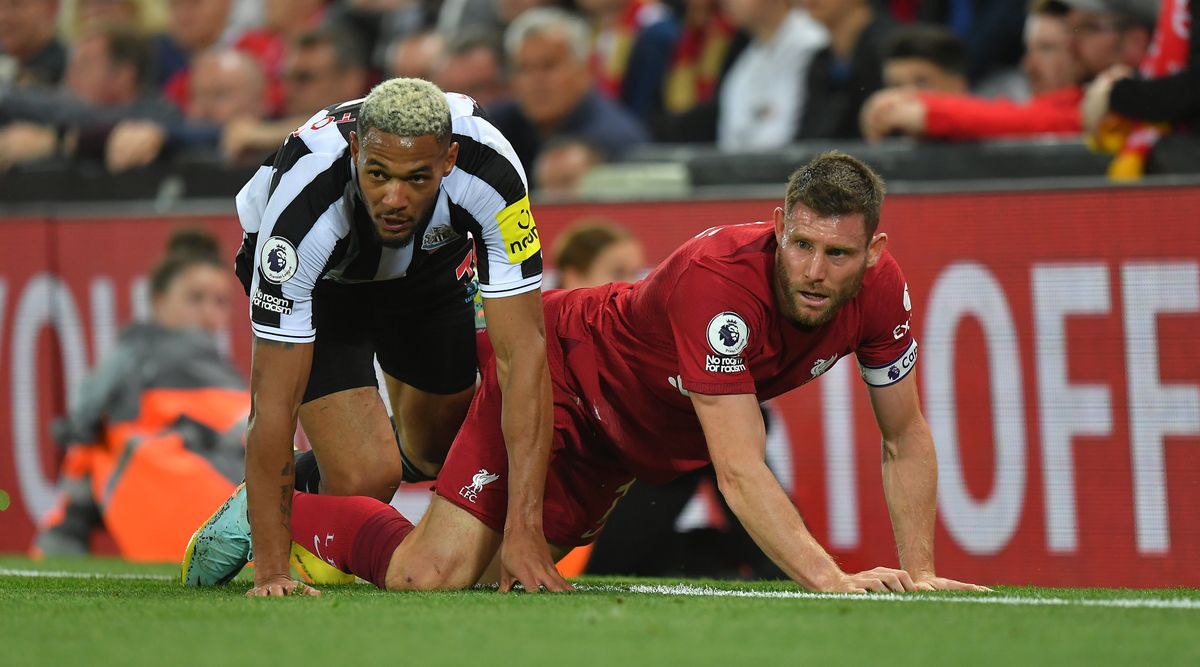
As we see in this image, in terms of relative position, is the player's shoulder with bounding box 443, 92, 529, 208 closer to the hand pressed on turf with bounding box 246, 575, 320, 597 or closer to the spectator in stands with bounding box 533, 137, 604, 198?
the hand pressed on turf with bounding box 246, 575, 320, 597

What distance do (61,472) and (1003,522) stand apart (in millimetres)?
4923

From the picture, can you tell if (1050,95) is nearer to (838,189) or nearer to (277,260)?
(838,189)

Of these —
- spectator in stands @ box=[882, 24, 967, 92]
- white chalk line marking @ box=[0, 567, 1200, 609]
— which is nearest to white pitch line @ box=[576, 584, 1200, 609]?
white chalk line marking @ box=[0, 567, 1200, 609]

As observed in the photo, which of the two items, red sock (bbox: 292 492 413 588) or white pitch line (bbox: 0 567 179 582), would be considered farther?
white pitch line (bbox: 0 567 179 582)

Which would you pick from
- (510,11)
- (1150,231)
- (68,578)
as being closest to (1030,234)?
(1150,231)

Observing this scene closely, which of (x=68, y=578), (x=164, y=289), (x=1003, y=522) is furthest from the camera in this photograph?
(x=164, y=289)

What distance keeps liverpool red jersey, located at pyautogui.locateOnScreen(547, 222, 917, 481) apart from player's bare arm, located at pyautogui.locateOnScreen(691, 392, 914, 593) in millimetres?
123

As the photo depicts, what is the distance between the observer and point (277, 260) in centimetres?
506

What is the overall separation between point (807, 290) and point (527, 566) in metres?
1.29

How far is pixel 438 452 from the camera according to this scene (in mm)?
6605

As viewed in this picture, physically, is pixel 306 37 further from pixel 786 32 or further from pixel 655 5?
pixel 786 32

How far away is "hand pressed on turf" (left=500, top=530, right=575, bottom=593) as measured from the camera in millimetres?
5309

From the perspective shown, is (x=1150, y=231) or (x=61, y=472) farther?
(x=61, y=472)

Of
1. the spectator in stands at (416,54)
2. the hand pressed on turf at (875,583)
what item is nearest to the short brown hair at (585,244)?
the hand pressed on turf at (875,583)
